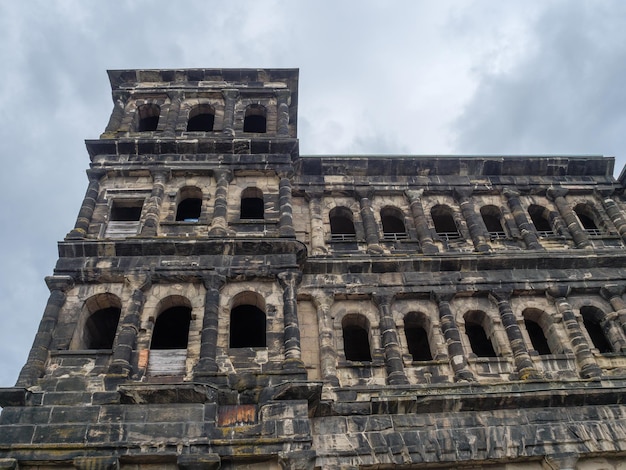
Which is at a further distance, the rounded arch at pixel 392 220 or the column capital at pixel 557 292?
the rounded arch at pixel 392 220

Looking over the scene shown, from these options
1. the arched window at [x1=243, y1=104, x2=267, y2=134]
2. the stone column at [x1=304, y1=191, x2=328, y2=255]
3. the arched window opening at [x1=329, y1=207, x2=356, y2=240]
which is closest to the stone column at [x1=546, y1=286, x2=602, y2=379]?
the arched window opening at [x1=329, y1=207, x2=356, y2=240]

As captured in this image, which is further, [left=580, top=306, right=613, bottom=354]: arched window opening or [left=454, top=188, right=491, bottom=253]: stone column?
[left=454, top=188, right=491, bottom=253]: stone column

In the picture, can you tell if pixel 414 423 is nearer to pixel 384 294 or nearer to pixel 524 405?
pixel 524 405

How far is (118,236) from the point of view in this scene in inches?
755

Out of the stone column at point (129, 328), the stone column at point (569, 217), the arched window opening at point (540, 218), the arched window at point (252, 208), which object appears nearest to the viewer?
the stone column at point (129, 328)

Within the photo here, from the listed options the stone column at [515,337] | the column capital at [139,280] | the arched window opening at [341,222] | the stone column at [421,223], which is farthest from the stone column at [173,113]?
the stone column at [515,337]

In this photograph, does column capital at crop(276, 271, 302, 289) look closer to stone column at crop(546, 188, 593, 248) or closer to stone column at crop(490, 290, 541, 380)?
stone column at crop(490, 290, 541, 380)

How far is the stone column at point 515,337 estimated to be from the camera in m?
17.0

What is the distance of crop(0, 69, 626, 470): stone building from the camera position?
14617 mm

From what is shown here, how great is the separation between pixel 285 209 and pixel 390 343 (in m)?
5.59

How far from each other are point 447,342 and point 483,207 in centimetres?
667

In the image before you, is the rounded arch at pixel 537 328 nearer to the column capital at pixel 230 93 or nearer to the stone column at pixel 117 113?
the column capital at pixel 230 93

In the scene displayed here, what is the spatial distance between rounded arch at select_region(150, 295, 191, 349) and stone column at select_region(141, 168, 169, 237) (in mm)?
2482

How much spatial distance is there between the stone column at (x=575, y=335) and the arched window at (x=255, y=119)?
12.5 m
